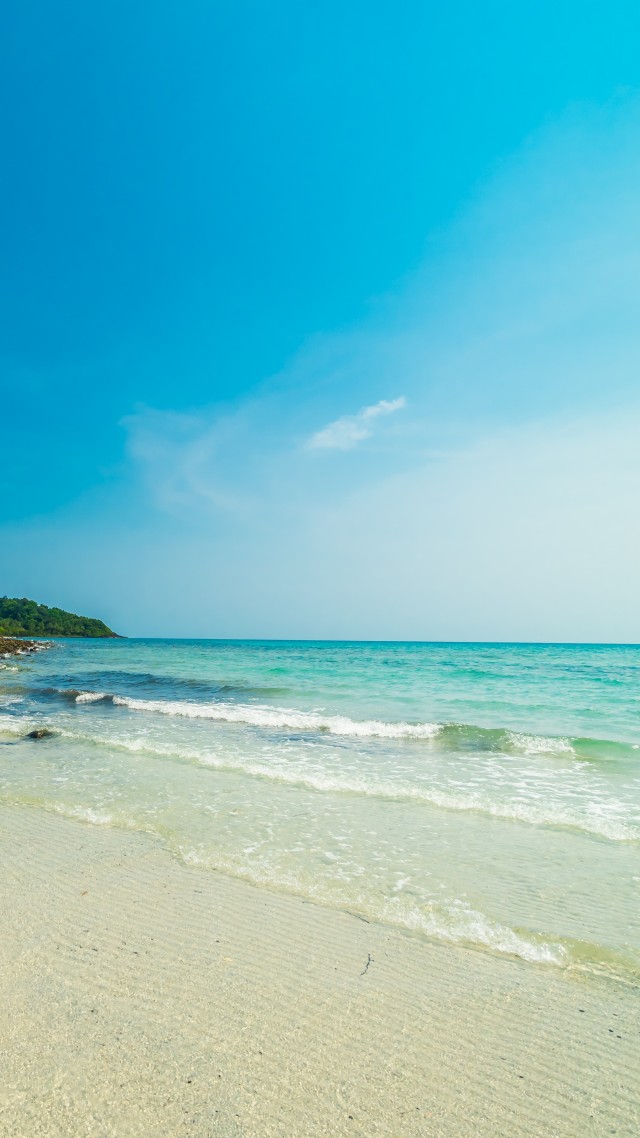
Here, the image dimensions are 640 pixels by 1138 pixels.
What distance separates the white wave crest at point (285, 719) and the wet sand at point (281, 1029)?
9.76 m

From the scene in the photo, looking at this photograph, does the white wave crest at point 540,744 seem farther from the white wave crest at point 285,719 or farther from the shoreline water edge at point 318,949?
the white wave crest at point 285,719

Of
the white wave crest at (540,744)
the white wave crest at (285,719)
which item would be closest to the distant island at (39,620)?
the white wave crest at (285,719)

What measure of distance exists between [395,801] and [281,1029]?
5279 millimetres

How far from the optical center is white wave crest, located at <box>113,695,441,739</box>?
1424 cm

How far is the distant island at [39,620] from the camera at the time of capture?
112 m

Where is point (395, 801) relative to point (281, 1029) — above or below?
below

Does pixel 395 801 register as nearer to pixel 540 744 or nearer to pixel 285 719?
pixel 540 744

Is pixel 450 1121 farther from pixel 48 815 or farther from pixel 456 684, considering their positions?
pixel 456 684

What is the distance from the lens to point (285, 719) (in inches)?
630

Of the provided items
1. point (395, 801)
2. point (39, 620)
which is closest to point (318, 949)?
point (395, 801)

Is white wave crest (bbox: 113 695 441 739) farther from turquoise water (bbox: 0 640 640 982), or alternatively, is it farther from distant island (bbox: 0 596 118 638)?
distant island (bbox: 0 596 118 638)

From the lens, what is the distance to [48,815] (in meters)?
7.12

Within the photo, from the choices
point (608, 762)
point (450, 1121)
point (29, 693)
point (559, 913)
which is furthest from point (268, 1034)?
point (29, 693)

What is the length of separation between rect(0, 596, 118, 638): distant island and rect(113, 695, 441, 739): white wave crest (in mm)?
100178
